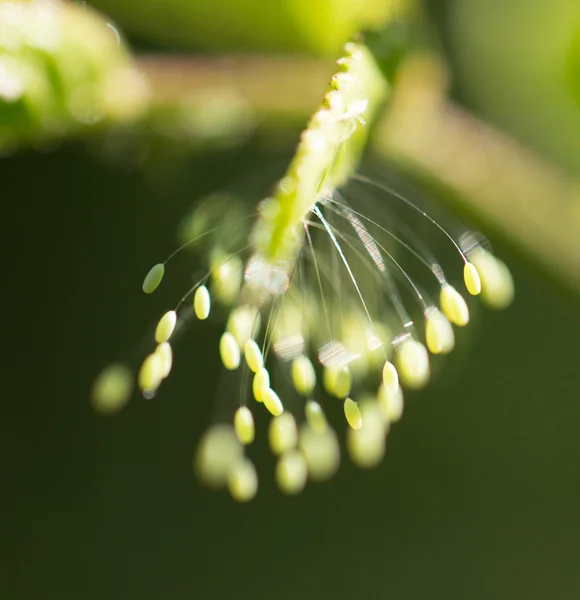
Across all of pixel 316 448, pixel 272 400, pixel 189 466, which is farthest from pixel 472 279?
pixel 189 466

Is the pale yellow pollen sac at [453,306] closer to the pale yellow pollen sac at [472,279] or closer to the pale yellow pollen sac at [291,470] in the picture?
the pale yellow pollen sac at [472,279]

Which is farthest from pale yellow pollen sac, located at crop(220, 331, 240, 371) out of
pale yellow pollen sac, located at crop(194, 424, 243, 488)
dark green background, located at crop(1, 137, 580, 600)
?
dark green background, located at crop(1, 137, 580, 600)

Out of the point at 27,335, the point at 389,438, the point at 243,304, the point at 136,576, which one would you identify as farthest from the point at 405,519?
the point at 243,304

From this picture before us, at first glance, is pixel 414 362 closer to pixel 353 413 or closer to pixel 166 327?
pixel 353 413

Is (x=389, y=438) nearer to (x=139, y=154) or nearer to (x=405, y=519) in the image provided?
(x=405, y=519)

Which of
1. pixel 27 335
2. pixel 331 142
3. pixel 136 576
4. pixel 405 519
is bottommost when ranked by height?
pixel 331 142

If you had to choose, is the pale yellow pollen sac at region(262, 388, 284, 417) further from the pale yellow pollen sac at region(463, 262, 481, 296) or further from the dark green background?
the dark green background

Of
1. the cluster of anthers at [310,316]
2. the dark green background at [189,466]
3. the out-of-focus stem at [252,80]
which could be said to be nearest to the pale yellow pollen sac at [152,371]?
the cluster of anthers at [310,316]
